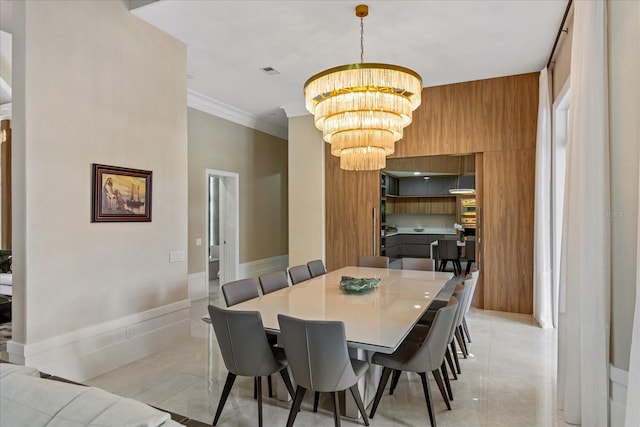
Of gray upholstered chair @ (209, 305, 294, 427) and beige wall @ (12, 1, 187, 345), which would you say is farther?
beige wall @ (12, 1, 187, 345)

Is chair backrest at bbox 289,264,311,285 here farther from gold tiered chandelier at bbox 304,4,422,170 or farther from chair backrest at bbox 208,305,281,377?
chair backrest at bbox 208,305,281,377

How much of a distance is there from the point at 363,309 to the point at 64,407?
1.94m

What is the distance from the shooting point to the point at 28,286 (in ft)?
8.96

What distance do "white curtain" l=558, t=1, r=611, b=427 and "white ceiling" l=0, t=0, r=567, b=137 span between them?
1.40 metres

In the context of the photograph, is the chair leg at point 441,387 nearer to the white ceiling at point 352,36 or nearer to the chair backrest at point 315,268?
the chair backrest at point 315,268

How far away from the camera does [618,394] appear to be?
199cm

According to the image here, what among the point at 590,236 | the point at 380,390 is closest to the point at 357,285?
the point at 380,390

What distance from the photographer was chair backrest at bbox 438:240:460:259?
20.3 ft

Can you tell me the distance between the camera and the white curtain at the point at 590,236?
6.88 feet

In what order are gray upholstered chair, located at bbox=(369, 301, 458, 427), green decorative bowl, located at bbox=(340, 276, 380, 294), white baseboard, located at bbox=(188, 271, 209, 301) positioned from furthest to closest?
1. white baseboard, located at bbox=(188, 271, 209, 301)
2. green decorative bowl, located at bbox=(340, 276, 380, 294)
3. gray upholstered chair, located at bbox=(369, 301, 458, 427)

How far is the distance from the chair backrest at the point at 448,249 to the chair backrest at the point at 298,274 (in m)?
3.00

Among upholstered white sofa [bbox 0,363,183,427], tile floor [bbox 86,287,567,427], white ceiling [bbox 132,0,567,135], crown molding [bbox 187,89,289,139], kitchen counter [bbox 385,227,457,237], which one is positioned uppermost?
white ceiling [bbox 132,0,567,135]

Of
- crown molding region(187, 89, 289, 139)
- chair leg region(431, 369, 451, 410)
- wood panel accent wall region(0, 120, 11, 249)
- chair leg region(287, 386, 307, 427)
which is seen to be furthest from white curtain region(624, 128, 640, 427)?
wood panel accent wall region(0, 120, 11, 249)

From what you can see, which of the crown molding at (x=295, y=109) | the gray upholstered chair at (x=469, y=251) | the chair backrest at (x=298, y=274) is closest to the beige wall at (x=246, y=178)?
the crown molding at (x=295, y=109)
